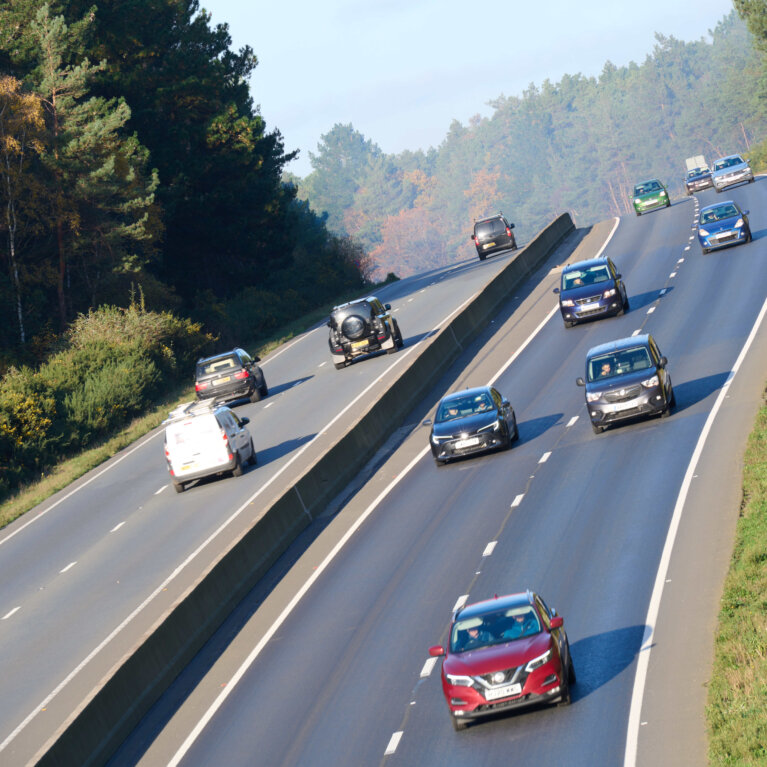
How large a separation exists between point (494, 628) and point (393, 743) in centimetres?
183

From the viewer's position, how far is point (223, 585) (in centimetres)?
2236

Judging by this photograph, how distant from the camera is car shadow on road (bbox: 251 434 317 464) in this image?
32375 millimetres

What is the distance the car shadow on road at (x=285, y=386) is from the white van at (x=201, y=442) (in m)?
11.0

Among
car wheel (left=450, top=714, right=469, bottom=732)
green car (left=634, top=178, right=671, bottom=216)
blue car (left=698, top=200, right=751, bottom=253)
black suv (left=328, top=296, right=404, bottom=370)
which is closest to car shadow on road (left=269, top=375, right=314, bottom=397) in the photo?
black suv (left=328, top=296, right=404, bottom=370)

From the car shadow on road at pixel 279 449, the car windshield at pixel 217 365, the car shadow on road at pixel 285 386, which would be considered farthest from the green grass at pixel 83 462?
the car shadow on road at pixel 279 449

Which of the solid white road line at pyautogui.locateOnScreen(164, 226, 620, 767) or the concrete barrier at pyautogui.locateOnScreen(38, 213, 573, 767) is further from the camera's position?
the concrete barrier at pyautogui.locateOnScreen(38, 213, 573, 767)

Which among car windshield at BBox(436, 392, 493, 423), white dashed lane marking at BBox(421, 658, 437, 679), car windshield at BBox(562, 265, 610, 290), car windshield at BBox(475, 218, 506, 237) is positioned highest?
car windshield at BBox(475, 218, 506, 237)

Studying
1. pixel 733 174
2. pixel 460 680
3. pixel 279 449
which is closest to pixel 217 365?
pixel 279 449

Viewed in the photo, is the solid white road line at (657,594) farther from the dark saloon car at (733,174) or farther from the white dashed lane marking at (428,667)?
the dark saloon car at (733,174)

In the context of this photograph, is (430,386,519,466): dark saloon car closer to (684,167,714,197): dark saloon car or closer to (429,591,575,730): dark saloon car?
(429,591,575,730): dark saloon car

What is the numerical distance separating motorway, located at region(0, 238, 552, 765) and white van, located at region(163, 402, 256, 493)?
21.7 inches

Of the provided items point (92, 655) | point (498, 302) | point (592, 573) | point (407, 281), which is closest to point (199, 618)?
point (92, 655)

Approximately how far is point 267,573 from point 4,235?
109 ft

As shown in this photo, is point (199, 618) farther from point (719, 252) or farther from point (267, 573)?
point (719, 252)
